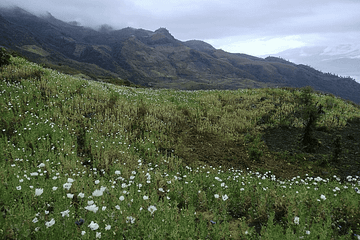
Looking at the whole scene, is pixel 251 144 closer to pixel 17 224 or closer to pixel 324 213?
pixel 324 213

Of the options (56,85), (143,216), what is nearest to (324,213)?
(143,216)

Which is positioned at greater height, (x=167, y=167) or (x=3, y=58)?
(x=3, y=58)

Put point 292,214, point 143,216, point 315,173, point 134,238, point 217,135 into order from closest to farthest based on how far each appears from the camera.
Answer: point 134,238 → point 143,216 → point 292,214 → point 315,173 → point 217,135

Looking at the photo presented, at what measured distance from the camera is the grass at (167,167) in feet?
11.8

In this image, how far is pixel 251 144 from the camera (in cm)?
1041

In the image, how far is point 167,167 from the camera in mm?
7480

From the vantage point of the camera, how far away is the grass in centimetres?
360

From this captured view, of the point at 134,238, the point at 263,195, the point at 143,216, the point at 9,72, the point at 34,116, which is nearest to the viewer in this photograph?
the point at 134,238

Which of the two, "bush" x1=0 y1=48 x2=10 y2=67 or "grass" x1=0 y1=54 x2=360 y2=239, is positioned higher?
"bush" x1=0 y1=48 x2=10 y2=67

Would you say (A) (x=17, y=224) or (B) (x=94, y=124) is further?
(B) (x=94, y=124)

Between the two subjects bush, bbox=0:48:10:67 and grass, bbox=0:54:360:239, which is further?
bush, bbox=0:48:10:67

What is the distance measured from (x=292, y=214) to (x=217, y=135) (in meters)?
7.11

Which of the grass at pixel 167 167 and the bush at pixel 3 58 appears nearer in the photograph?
the grass at pixel 167 167

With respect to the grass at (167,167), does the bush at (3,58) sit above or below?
above
